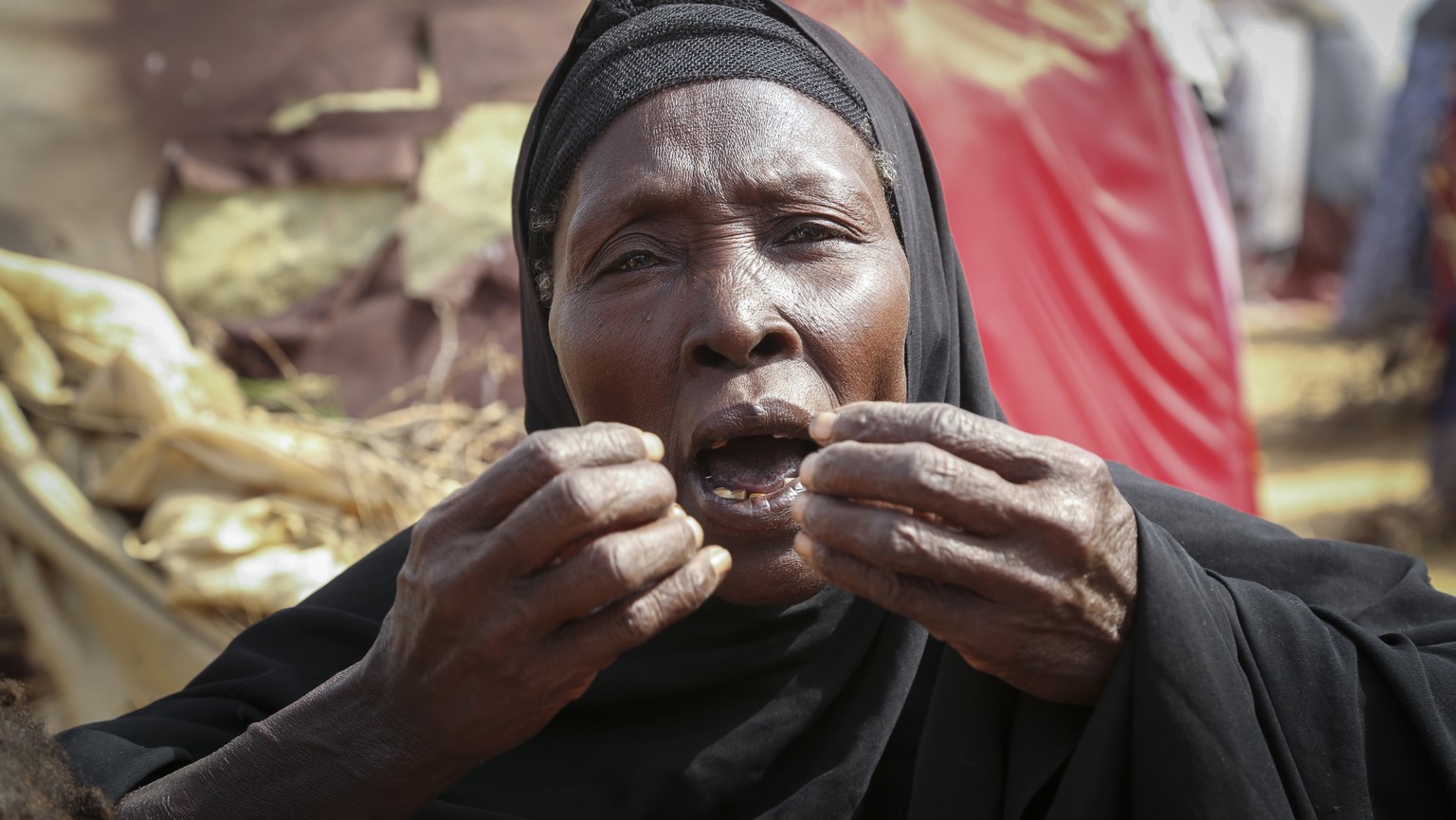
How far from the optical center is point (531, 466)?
1407mm

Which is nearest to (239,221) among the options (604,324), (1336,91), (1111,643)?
(604,324)

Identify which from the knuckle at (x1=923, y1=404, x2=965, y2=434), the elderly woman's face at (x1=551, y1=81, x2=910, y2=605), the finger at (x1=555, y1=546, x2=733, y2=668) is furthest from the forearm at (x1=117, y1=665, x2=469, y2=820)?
the knuckle at (x1=923, y1=404, x2=965, y2=434)

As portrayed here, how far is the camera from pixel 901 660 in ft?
6.35

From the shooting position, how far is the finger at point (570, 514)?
53.7 inches

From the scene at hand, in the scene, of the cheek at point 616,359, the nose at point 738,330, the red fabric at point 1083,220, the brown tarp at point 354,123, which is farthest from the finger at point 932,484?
the red fabric at point 1083,220

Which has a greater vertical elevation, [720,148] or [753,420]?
[720,148]

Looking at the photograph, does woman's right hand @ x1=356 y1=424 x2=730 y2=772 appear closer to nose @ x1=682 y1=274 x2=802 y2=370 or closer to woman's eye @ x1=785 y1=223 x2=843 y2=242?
nose @ x1=682 y1=274 x2=802 y2=370

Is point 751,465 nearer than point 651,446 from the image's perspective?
No

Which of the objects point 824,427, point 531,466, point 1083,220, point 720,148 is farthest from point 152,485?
point 1083,220

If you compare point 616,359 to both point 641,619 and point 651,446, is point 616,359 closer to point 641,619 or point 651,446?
point 651,446

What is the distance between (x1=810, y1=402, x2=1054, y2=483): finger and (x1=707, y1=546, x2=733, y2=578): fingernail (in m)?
0.22

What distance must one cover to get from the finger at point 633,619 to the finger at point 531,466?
0.51 ft

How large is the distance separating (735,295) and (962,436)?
56 cm

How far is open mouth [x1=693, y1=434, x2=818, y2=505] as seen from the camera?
5.83 feet
